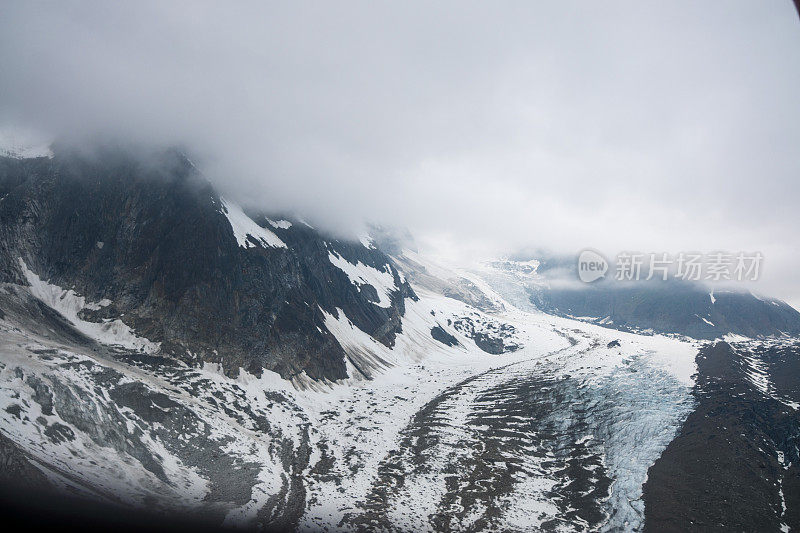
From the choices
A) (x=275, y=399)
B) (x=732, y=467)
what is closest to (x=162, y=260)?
(x=275, y=399)

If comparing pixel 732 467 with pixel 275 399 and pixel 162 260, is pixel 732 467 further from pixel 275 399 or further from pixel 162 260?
pixel 162 260

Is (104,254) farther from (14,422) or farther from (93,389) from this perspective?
(14,422)

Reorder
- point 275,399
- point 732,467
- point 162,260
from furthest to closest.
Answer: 1. point 162,260
2. point 275,399
3. point 732,467

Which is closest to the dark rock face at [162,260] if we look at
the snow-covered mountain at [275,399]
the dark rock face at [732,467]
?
the snow-covered mountain at [275,399]

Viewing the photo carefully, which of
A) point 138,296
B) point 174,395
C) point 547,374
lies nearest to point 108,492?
point 174,395

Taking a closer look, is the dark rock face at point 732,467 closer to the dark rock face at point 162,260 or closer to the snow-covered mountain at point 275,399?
the snow-covered mountain at point 275,399
